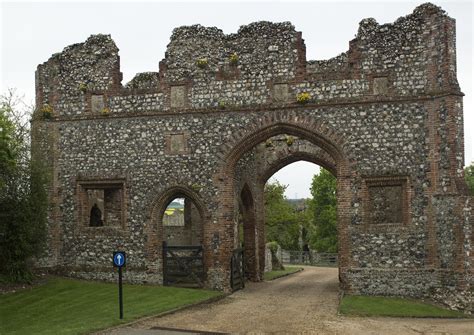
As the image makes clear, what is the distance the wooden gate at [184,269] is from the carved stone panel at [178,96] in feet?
17.0

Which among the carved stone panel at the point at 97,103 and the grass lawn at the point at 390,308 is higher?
the carved stone panel at the point at 97,103

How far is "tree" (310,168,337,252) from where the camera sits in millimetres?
48094

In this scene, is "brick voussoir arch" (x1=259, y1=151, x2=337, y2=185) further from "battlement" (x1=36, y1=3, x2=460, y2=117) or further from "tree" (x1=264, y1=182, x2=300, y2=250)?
"tree" (x1=264, y1=182, x2=300, y2=250)

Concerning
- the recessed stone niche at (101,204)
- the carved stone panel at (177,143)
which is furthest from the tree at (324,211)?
the carved stone panel at (177,143)

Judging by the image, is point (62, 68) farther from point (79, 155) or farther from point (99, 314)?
point (99, 314)

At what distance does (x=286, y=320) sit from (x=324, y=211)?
1323 inches

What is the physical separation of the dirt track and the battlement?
6.79m

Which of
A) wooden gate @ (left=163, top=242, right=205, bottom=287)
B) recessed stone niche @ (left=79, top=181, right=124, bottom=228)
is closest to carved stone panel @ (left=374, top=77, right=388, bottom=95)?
wooden gate @ (left=163, top=242, right=205, bottom=287)

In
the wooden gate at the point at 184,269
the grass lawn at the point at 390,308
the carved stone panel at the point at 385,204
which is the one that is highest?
the carved stone panel at the point at 385,204

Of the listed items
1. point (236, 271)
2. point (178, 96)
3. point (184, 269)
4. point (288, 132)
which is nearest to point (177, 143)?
point (178, 96)

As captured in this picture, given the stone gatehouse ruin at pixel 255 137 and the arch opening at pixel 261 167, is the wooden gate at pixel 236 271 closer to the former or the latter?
the stone gatehouse ruin at pixel 255 137

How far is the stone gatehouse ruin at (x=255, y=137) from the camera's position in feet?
61.4

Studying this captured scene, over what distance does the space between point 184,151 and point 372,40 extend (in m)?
7.64

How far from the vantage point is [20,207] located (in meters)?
19.5
